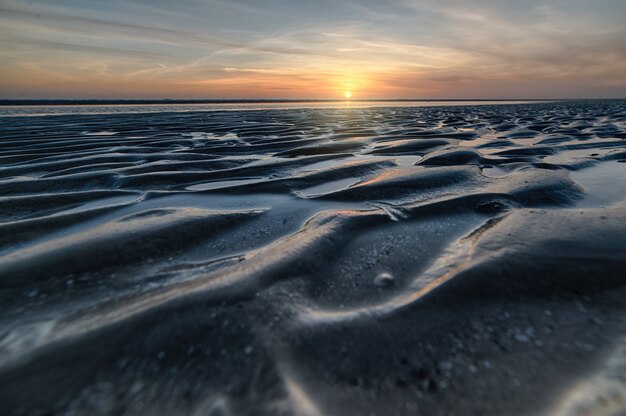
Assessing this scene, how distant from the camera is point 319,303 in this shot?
127 centimetres

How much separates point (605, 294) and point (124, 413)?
1627 millimetres

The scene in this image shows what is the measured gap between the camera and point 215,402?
2.82ft

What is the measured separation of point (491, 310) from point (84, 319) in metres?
1.45

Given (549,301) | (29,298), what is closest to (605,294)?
(549,301)

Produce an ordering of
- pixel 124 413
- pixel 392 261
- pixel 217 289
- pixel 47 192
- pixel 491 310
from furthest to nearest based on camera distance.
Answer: pixel 47 192, pixel 392 261, pixel 217 289, pixel 491 310, pixel 124 413

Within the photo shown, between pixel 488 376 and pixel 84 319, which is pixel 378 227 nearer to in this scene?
pixel 488 376

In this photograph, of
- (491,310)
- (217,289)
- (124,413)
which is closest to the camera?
(124,413)

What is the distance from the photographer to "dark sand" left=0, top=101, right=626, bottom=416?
2.90ft

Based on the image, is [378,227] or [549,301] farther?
[378,227]

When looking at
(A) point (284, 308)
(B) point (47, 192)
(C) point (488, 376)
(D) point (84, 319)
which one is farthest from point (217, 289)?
(B) point (47, 192)

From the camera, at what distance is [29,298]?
1344 millimetres

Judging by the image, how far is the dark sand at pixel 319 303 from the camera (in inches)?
34.8

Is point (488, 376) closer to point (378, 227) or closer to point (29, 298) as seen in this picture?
point (378, 227)

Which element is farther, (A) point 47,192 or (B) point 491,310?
(A) point 47,192
